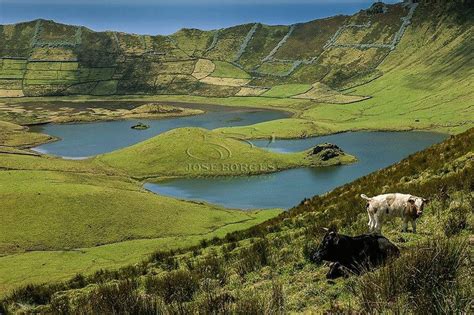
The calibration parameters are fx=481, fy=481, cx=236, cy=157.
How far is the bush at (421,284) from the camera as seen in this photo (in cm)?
746

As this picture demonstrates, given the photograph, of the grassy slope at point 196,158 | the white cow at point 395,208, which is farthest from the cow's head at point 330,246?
the grassy slope at point 196,158

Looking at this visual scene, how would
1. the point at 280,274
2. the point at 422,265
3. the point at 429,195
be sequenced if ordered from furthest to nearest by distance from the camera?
the point at 429,195 < the point at 280,274 < the point at 422,265

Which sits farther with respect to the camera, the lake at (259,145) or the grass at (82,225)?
the lake at (259,145)

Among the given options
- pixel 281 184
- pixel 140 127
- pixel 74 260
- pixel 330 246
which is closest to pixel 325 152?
pixel 281 184

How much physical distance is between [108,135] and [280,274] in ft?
459

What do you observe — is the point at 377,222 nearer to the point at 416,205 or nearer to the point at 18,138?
the point at 416,205

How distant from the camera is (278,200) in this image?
72.2 metres

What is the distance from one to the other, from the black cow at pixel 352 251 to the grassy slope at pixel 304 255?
0.44m

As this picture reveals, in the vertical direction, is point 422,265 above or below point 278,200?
above

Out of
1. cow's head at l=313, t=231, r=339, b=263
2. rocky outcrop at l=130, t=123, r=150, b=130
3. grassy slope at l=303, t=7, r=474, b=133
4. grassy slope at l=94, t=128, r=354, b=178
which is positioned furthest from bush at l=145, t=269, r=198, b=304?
rocky outcrop at l=130, t=123, r=150, b=130

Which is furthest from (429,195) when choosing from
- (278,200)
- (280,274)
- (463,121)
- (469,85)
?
(469,85)

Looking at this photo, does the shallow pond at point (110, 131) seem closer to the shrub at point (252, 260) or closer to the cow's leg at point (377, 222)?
the shrub at point (252, 260)

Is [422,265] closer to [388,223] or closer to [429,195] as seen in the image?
[388,223]

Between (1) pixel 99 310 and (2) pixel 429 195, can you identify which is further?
(2) pixel 429 195
